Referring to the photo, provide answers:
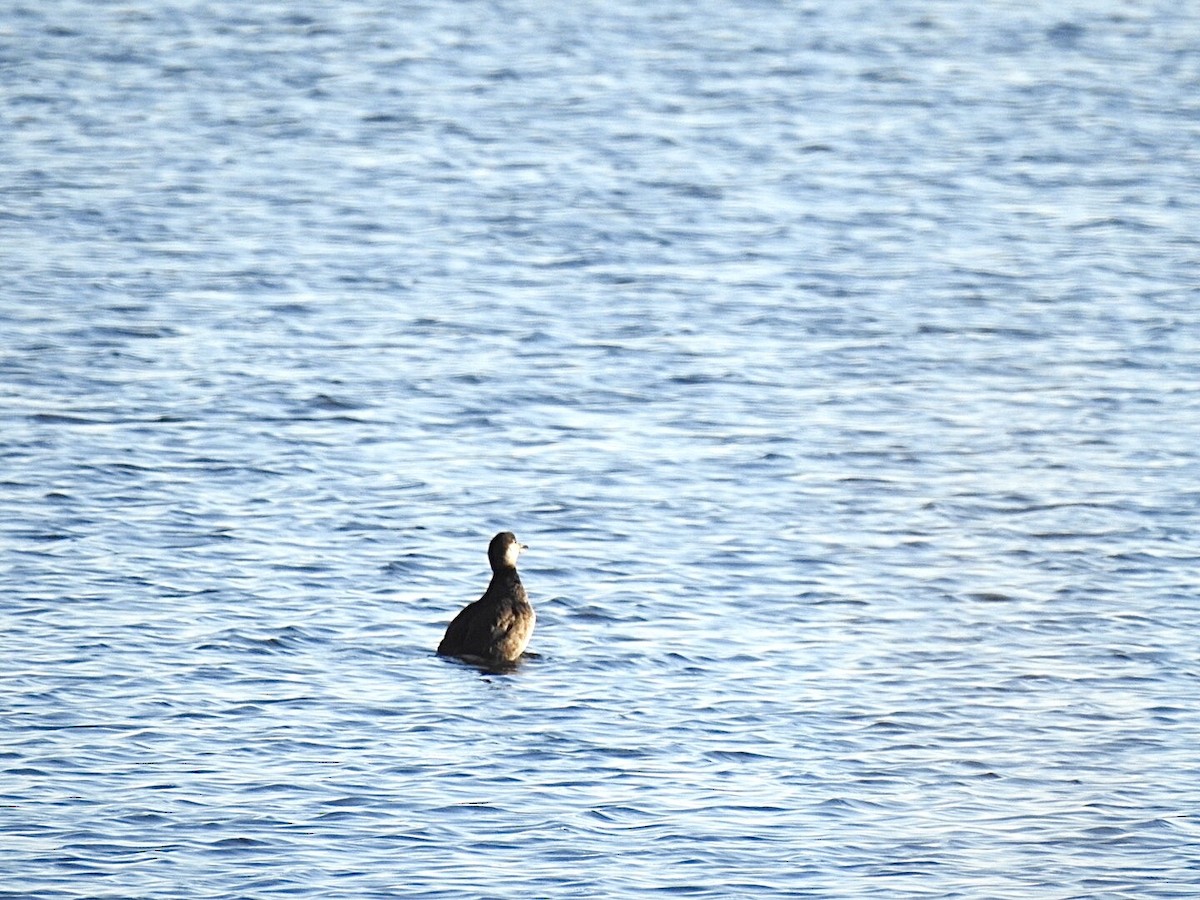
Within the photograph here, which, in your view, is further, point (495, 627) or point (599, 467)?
point (599, 467)

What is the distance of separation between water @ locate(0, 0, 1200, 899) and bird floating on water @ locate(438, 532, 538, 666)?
28cm

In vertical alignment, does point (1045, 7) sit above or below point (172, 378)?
above

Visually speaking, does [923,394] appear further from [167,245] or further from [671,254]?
[167,245]

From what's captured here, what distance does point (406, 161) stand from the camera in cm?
3700

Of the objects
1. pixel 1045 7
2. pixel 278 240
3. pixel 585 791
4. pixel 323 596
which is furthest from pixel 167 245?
pixel 1045 7

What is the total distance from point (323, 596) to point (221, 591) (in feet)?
2.84

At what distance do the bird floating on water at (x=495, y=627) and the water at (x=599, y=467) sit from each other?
280mm

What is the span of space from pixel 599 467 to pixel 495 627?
5.54 meters

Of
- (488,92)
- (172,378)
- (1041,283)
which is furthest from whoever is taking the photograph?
(488,92)

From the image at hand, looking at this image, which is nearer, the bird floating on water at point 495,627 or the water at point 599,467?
the water at point 599,467

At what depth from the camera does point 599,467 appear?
23.0m

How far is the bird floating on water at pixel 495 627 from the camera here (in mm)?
17672

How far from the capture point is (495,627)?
17672 mm

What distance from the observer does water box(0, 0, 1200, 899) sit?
14.9 metres
